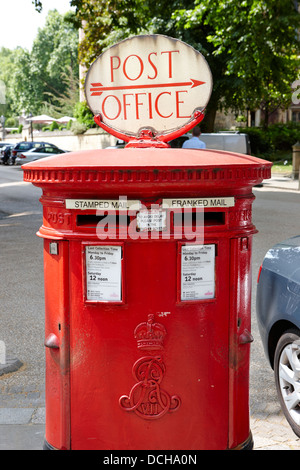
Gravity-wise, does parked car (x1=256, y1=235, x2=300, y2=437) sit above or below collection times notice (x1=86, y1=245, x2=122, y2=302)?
below

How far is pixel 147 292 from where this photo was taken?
7.64 feet

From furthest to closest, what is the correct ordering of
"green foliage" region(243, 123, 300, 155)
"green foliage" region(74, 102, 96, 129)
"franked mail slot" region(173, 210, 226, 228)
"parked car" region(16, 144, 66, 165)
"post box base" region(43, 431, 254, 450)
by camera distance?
1. "green foliage" region(74, 102, 96, 129)
2. "parked car" region(16, 144, 66, 165)
3. "green foliage" region(243, 123, 300, 155)
4. "post box base" region(43, 431, 254, 450)
5. "franked mail slot" region(173, 210, 226, 228)

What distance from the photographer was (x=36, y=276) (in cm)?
768

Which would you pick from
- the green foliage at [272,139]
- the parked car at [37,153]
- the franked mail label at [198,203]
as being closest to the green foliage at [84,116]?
the parked car at [37,153]

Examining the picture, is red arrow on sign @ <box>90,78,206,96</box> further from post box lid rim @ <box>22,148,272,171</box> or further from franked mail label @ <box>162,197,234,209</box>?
franked mail label @ <box>162,197,234,209</box>

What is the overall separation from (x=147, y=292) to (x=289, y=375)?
1573 millimetres

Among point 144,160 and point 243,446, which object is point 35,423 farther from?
point 144,160

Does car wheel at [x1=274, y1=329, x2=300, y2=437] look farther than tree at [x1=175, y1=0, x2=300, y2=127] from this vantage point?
No

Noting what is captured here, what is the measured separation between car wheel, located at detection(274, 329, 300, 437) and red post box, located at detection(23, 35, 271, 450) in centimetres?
97

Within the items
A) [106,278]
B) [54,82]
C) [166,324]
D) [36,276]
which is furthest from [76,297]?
[54,82]

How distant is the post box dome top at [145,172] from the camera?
2184 millimetres

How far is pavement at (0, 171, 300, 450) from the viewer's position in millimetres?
3312

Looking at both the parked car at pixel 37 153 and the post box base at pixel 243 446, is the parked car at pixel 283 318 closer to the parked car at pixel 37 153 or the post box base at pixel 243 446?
the post box base at pixel 243 446

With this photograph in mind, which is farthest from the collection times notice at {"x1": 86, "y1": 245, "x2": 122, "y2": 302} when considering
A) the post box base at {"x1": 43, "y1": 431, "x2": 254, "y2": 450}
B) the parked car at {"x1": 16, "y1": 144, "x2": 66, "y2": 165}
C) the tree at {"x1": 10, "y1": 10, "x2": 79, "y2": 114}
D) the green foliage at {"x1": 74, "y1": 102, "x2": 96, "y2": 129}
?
the tree at {"x1": 10, "y1": 10, "x2": 79, "y2": 114}
